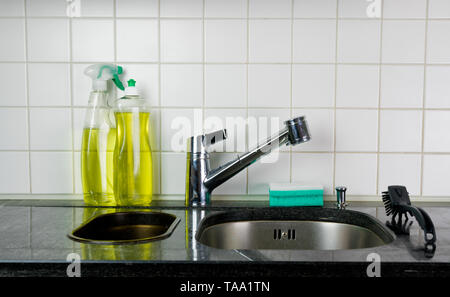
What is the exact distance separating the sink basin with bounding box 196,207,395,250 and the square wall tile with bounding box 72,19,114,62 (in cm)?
59

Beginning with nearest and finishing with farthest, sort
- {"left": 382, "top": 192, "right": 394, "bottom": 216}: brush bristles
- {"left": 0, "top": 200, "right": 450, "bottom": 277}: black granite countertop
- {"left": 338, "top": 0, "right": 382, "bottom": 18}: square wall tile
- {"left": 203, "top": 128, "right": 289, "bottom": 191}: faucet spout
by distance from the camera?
1. {"left": 0, "top": 200, "right": 450, "bottom": 277}: black granite countertop
2. {"left": 382, "top": 192, "right": 394, "bottom": 216}: brush bristles
3. {"left": 203, "top": 128, "right": 289, "bottom": 191}: faucet spout
4. {"left": 338, "top": 0, "right": 382, "bottom": 18}: square wall tile

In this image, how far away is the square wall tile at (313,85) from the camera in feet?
3.91

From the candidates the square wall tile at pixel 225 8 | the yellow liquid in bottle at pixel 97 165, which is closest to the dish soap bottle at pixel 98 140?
the yellow liquid in bottle at pixel 97 165

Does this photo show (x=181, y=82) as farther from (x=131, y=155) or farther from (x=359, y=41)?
(x=359, y=41)

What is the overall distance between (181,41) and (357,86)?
1.76 ft

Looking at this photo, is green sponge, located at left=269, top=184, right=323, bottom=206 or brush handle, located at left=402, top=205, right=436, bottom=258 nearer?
brush handle, located at left=402, top=205, right=436, bottom=258

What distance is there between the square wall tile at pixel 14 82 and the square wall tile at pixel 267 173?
0.72 m

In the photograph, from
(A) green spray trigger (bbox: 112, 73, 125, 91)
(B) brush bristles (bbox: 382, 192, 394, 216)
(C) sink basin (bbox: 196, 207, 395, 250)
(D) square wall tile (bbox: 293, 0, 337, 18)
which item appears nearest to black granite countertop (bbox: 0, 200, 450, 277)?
(B) brush bristles (bbox: 382, 192, 394, 216)

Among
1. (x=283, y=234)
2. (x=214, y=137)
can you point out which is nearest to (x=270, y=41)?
(x=214, y=137)

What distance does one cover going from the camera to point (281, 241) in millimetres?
1097

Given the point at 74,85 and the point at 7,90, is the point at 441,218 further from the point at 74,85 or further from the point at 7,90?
the point at 7,90

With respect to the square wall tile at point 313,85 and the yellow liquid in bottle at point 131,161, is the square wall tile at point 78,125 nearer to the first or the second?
the yellow liquid in bottle at point 131,161

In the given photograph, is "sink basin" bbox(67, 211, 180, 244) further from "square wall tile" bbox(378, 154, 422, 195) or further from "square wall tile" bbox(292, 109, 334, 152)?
"square wall tile" bbox(378, 154, 422, 195)

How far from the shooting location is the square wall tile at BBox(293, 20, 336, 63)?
118 cm
